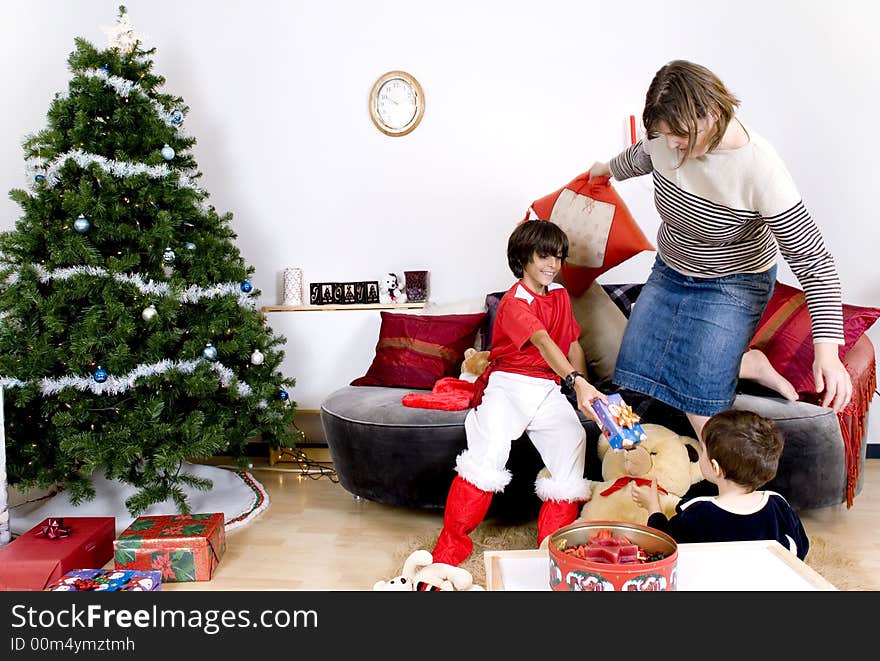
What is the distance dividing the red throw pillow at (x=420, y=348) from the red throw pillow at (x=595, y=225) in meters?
0.60

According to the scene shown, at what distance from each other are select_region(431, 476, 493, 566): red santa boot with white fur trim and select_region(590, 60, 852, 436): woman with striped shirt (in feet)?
1.84

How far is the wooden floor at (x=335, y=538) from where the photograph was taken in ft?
7.09

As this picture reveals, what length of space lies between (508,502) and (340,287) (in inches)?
61.1

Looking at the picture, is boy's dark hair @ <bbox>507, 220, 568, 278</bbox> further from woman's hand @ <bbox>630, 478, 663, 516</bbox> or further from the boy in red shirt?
woman's hand @ <bbox>630, 478, 663, 516</bbox>

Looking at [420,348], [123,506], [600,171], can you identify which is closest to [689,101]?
[600,171]

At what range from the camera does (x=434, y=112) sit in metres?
3.53

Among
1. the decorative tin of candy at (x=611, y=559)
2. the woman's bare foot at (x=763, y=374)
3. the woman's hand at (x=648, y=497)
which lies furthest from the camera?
the woman's bare foot at (x=763, y=374)

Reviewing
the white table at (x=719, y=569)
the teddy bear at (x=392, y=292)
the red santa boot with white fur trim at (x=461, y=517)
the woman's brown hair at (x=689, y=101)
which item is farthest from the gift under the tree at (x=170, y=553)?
the woman's brown hair at (x=689, y=101)

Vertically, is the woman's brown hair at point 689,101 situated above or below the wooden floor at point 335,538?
above

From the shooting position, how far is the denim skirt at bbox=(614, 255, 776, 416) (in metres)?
1.99

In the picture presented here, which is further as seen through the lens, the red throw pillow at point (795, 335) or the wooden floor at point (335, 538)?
the red throw pillow at point (795, 335)

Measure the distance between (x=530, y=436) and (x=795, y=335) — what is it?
1.05 meters

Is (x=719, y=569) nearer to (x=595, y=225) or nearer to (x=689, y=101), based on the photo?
(x=689, y=101)

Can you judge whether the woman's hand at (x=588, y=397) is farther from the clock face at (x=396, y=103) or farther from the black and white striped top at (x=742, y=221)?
the clock face at (x=396, y=103)
